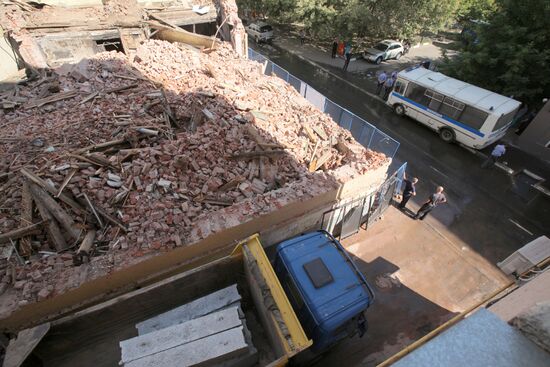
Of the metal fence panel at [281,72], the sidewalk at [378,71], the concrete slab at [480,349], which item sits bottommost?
the sidewalk at [378,71]

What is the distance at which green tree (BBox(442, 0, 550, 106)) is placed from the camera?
1451cm

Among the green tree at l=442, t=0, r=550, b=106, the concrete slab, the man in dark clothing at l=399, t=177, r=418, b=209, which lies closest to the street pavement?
the man in dark clothing at l=399, t=177, r=418, b=209

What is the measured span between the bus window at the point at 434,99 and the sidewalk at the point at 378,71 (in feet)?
9.15

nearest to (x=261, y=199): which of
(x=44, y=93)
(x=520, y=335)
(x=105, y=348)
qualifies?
(x=105, y=348)

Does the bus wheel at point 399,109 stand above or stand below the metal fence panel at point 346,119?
below

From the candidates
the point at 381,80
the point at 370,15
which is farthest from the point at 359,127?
the point at 370,15

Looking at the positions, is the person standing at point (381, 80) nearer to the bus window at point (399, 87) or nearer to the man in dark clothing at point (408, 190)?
the bus window at point (399, 87)

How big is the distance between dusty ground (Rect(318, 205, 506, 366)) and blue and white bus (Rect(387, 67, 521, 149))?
6252 millimetres

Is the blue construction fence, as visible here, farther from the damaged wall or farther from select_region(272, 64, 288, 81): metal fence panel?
the damaged wall

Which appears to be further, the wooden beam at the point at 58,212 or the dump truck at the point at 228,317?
the wooden beam at the point at 58,212

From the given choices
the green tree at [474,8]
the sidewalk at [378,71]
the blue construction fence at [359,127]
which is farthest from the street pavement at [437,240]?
the green tree at [474,8]

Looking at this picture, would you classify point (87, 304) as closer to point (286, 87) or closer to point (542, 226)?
point (286, 87)

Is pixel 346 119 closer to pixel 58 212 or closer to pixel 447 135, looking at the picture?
pixel 447 135

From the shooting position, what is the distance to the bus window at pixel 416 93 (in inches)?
600
